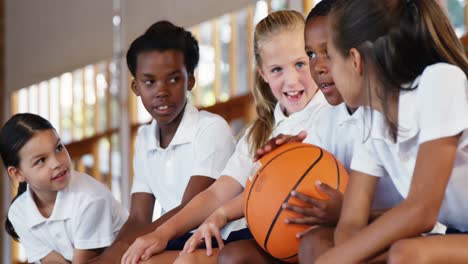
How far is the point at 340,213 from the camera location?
166cm

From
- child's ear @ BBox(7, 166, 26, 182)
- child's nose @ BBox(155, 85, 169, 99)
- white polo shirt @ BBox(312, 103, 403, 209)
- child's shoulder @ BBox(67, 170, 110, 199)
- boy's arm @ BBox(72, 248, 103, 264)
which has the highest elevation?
child's nose @ BBox(155, 85, 169, 99)

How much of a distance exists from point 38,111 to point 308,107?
3.41m

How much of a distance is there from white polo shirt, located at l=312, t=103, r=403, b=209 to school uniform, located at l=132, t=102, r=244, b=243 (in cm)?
36

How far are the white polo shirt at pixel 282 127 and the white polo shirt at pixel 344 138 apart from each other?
0.05 m

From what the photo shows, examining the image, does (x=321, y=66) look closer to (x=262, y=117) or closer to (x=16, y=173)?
(x=262, y=117)

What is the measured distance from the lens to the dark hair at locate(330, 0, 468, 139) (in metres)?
1.48

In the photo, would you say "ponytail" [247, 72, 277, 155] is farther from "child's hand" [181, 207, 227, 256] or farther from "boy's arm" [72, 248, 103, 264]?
"boy's arm" [72, 248, 103, 264]

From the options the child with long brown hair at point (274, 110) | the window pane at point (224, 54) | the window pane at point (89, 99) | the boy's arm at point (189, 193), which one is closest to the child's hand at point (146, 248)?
the child with long brown hair at point (274, 110)

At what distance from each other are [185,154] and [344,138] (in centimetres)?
57

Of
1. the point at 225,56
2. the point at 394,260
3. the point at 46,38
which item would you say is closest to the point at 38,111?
the point at 46,38

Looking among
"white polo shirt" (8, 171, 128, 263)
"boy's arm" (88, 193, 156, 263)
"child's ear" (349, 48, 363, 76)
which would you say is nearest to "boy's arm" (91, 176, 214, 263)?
"boy's arm" (88, 193, 156, 263)

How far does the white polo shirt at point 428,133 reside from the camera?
4.57ft

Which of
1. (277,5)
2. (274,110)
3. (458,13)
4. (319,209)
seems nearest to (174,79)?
(274,110)

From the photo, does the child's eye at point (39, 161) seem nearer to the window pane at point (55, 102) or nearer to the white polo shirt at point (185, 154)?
the white polo shirt at point (185, 154)
